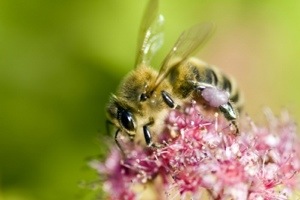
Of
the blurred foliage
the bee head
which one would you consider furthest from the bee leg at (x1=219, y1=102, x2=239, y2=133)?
Answer: the blurred foliage

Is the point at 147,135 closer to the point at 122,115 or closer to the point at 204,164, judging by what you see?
the point at 122,115

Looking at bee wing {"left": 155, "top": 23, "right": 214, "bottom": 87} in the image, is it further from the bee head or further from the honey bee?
the bee head

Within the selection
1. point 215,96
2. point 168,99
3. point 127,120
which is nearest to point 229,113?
point 215,96

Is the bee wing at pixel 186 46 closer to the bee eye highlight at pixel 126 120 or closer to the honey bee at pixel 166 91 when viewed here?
the honey bee at pixel 166 91

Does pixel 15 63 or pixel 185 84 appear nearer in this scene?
pixel 185 84

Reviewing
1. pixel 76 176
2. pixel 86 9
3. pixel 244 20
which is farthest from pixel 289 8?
pixel 76 176

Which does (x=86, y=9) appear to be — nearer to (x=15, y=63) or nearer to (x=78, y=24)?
(x=78, y=24)

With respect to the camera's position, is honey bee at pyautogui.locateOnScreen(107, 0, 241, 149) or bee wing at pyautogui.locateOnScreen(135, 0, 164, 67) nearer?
honey bee at pyautogui.locateOnScreen(107, 0, 241, 149)
